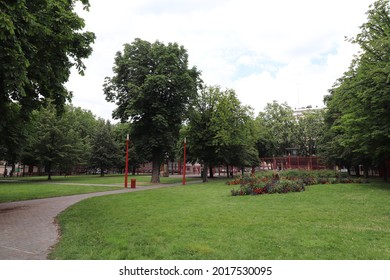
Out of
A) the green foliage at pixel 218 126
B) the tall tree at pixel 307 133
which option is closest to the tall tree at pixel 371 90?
the green foliage at pixel 218 126

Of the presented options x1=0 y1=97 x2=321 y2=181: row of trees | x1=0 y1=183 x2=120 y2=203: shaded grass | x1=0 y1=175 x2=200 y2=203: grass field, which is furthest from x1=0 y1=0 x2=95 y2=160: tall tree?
x1=0 y1=97 x2=321 y2=181: row of trees

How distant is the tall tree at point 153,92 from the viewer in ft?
88.5

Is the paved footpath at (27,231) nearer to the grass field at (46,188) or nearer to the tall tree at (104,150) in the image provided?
the grass field at (46,188)

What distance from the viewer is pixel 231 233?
6762 mm

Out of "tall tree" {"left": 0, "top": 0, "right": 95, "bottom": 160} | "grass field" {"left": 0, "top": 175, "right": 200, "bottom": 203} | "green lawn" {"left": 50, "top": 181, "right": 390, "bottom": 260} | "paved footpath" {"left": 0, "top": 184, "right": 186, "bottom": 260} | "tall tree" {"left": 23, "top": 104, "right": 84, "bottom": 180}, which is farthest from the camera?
"tall tree" {"left": 23, "top": 104, "right": 84, "bottom": 180}

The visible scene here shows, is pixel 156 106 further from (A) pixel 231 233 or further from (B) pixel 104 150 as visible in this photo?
(B) pixel 104 150

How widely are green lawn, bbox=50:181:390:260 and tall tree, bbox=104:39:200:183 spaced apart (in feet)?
57.4

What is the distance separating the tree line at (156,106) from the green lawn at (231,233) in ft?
14.3

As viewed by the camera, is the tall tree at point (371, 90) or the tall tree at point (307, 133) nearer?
the tall tree at point (371, 90)

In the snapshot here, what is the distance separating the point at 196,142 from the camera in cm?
2998

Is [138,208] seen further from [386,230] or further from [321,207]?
[386,230]

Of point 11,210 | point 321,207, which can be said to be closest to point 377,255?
point 321,207

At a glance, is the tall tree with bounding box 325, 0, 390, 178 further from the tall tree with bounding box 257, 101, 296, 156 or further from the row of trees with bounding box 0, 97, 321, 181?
the tall tree with bounding box 257, 101, 296, 156

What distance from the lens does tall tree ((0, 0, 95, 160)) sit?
6.91m
